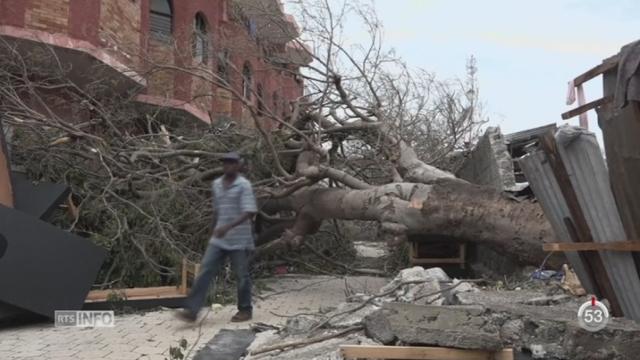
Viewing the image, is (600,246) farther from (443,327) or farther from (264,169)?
(264,169)

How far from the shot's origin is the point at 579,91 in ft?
12.6

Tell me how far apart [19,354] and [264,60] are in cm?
622

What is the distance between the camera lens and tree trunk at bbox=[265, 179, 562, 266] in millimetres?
6578

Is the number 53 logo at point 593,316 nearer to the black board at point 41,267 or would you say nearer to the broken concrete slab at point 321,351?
the broken concrete slab at point 321,351

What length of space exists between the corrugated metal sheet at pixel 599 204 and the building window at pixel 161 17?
12830 millimetres

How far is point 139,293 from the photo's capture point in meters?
7.10

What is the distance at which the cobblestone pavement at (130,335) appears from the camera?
16.2 ft

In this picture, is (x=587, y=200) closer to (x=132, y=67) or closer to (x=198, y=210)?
(x=198, y=210)

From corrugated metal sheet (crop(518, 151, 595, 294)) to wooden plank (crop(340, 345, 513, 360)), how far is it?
99cm

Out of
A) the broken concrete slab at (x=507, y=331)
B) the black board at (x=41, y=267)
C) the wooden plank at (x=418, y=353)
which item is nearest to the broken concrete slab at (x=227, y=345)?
the broken concrete slab at (x=507, y=331)

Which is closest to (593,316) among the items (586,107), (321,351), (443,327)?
(443,327)

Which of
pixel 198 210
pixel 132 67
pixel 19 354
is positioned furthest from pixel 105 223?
pixel 132 67

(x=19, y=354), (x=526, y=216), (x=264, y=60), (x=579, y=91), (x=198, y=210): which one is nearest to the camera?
(x=579, y=91)

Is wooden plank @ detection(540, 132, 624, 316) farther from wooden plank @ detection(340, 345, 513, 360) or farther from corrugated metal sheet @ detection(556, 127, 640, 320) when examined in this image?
wooden plank @ detection(340, 345, 513, 360)
